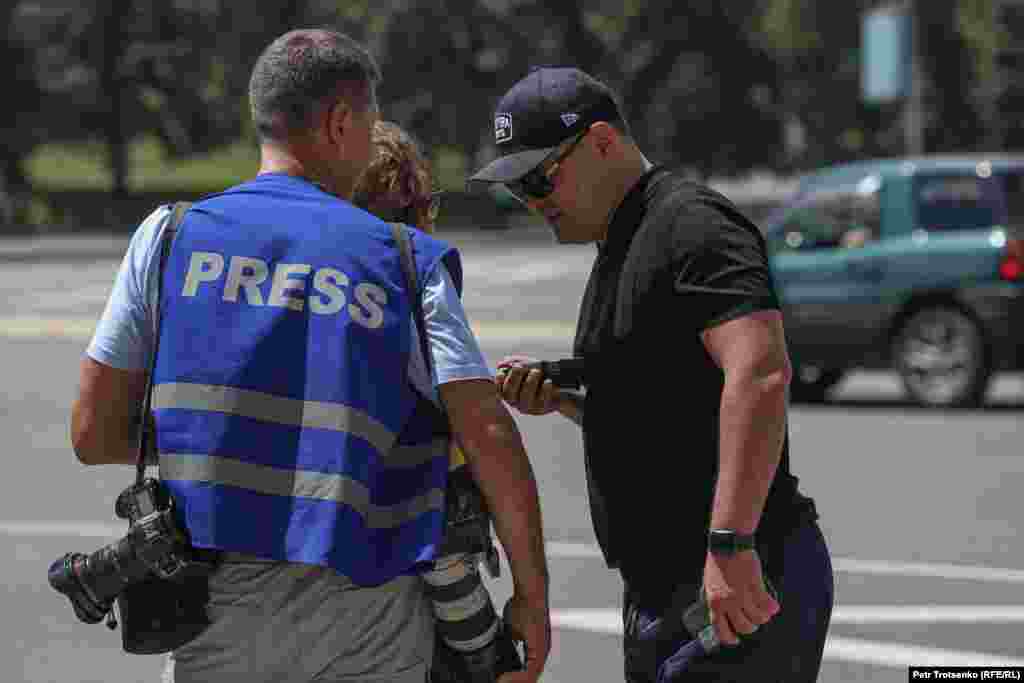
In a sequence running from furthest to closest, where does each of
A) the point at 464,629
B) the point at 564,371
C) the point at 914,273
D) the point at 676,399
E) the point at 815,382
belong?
the point at 815,382 → the point at 914,273 → the point at 564,371 → the point at 676,399 → the point at 464,629

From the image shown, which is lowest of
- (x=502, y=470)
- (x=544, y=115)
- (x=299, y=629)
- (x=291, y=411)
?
(x=299, y=629)

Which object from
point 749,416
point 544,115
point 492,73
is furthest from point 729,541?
point 492,73

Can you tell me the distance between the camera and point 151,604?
311 centimetres

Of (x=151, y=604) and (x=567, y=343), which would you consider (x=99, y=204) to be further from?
(x=151, y=604)

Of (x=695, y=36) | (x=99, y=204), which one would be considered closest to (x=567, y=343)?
(x=99, y=204)

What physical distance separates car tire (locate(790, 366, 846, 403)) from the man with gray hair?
1193cm

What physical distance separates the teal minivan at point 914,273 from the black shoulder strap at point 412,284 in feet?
36.0

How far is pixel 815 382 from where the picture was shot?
14992 millimetres

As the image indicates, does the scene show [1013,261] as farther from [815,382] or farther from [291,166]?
[291,166]

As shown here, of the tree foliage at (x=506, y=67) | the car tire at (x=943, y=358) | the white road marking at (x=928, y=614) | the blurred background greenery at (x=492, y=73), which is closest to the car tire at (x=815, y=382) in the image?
the car tire at (x=943, y=358)

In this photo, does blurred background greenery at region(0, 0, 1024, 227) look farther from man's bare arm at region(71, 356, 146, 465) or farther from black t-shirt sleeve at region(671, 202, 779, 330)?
man's bare arm at region(71, 356, 146, 465)

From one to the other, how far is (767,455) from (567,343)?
641 inches

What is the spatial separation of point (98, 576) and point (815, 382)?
1222 cm

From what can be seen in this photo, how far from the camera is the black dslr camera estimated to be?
3.05 m
